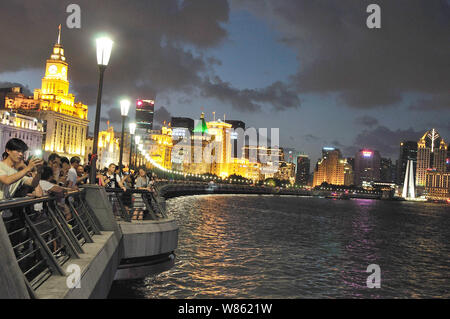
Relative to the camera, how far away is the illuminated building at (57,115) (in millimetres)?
174500

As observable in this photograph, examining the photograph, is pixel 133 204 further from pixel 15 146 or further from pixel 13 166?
pixel 15 146

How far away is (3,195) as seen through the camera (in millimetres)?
7027

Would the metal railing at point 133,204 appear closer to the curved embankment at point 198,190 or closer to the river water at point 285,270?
the river water at point 285,270

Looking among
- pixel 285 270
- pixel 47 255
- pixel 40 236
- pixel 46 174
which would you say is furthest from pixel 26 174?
pixel 285 270

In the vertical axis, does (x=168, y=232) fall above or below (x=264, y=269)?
above

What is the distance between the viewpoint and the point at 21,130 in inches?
5871

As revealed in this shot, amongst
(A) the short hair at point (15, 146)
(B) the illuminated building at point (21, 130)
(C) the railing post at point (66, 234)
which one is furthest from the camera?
(B) the illuminated building at point (21, 130)

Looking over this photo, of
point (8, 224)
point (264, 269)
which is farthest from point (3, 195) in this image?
point (264, 269)

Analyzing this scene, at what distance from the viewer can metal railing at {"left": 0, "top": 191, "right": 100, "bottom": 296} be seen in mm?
6055

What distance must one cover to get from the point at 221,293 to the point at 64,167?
5.86m

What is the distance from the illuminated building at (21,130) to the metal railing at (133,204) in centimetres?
13281

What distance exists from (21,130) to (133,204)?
150497mm

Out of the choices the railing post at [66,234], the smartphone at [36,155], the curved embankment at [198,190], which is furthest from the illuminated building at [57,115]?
the railing post at [66,234]
